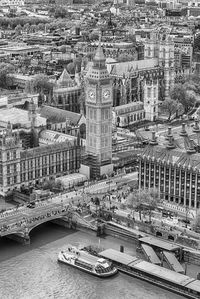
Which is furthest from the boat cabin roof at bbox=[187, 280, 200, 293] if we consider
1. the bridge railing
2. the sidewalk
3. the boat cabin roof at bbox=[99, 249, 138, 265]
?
the sidewalk

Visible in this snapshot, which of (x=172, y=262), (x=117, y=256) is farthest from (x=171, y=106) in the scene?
(x=172, y=262)

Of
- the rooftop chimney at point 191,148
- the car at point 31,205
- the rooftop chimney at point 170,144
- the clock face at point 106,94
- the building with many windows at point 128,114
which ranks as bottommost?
the car at point 31,205

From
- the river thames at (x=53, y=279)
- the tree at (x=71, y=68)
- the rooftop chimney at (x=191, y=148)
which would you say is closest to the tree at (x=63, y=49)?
the tree at (x=71, y=68)

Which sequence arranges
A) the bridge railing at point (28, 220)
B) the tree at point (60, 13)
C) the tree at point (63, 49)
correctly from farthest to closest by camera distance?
the tree at point (60, 13) < the tree at point (63, 49) < the bridge railing at point (28, 220)

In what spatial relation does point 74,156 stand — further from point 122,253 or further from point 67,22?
point 67,22

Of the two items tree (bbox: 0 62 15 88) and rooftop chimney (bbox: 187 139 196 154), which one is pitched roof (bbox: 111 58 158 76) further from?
rooftop chimney (bbox: 187 139 196 154)

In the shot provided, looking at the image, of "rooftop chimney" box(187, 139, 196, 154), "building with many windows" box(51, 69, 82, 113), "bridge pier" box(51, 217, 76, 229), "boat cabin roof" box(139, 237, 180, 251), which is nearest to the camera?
"boat cabin roof" box(139, 237, 180, 251)

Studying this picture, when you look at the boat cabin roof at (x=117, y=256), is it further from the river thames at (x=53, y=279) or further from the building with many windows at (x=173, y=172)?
the building with many windows at (x=173, y=172)

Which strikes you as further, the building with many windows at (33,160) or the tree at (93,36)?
the tree at (93,36)
